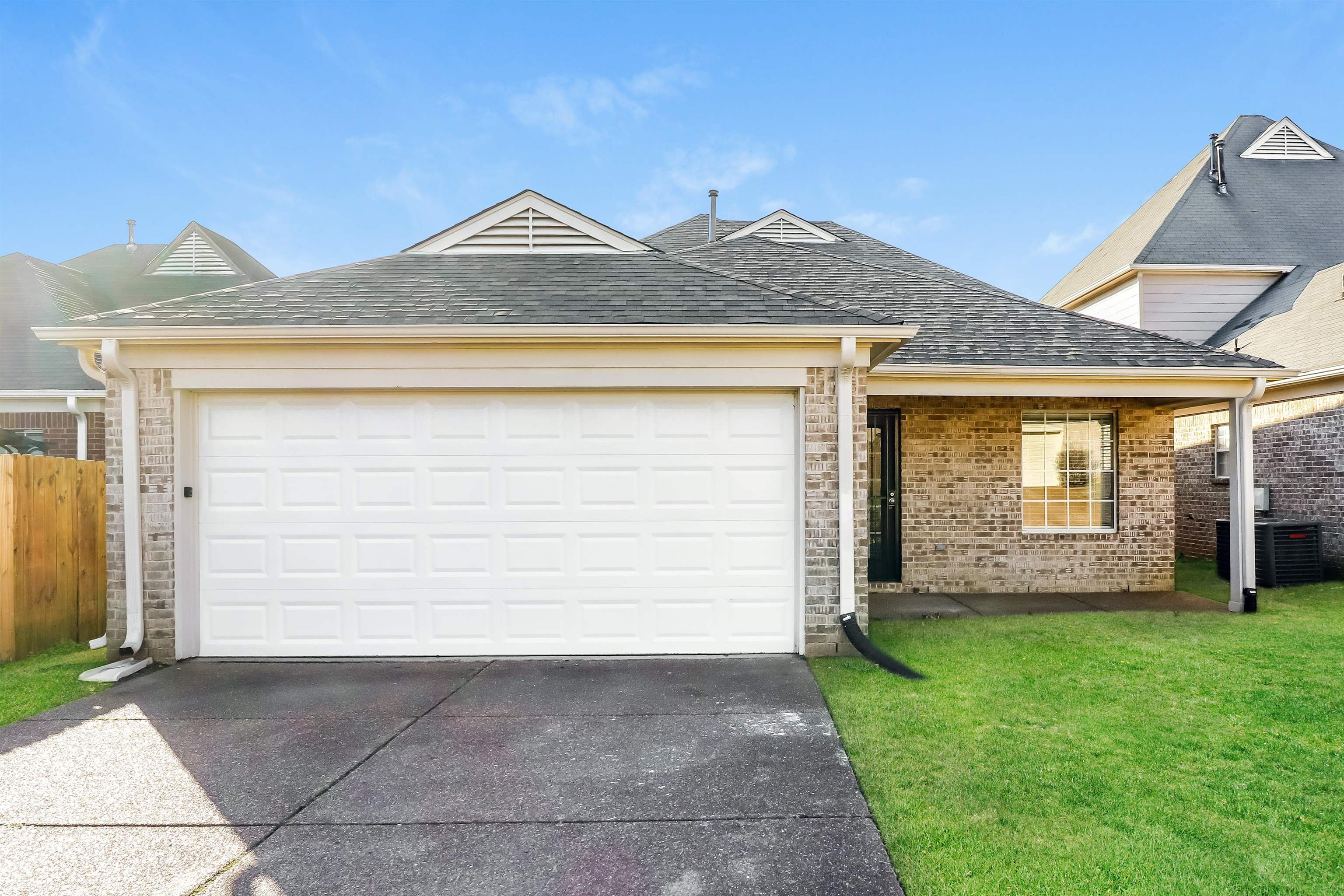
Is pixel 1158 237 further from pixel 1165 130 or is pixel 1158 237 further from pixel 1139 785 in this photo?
pixel 1139 785

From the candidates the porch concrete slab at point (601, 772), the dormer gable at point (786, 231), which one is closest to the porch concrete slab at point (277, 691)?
the porch concrete slab at point (601, 772)

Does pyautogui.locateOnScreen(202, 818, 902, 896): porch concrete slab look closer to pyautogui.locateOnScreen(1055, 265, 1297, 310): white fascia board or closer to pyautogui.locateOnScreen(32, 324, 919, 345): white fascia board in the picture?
pyautogui.locateOnScreen(32, 324, 919, 345): white fascia board

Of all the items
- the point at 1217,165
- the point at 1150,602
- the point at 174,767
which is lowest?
the point at 1150,602

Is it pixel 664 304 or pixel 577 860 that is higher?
pixel 664 304

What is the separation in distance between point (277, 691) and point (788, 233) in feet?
36.1

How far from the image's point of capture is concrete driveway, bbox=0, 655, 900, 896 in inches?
110

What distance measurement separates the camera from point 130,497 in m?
5.75

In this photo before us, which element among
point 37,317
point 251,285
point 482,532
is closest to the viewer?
point 482,532

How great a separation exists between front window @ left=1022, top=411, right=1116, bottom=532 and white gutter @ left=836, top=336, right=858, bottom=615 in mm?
4493

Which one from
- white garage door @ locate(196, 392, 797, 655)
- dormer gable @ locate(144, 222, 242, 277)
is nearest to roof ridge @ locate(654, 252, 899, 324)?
white garage door @ locate(196, 392, 797, 655)

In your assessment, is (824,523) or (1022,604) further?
(1022,604)

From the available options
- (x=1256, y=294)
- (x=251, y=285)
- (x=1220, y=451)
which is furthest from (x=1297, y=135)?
(x=251, y=285)

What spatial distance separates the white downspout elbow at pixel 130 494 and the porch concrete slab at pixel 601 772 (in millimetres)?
3201

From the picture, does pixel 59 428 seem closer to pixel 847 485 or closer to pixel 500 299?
pixel 500 299
